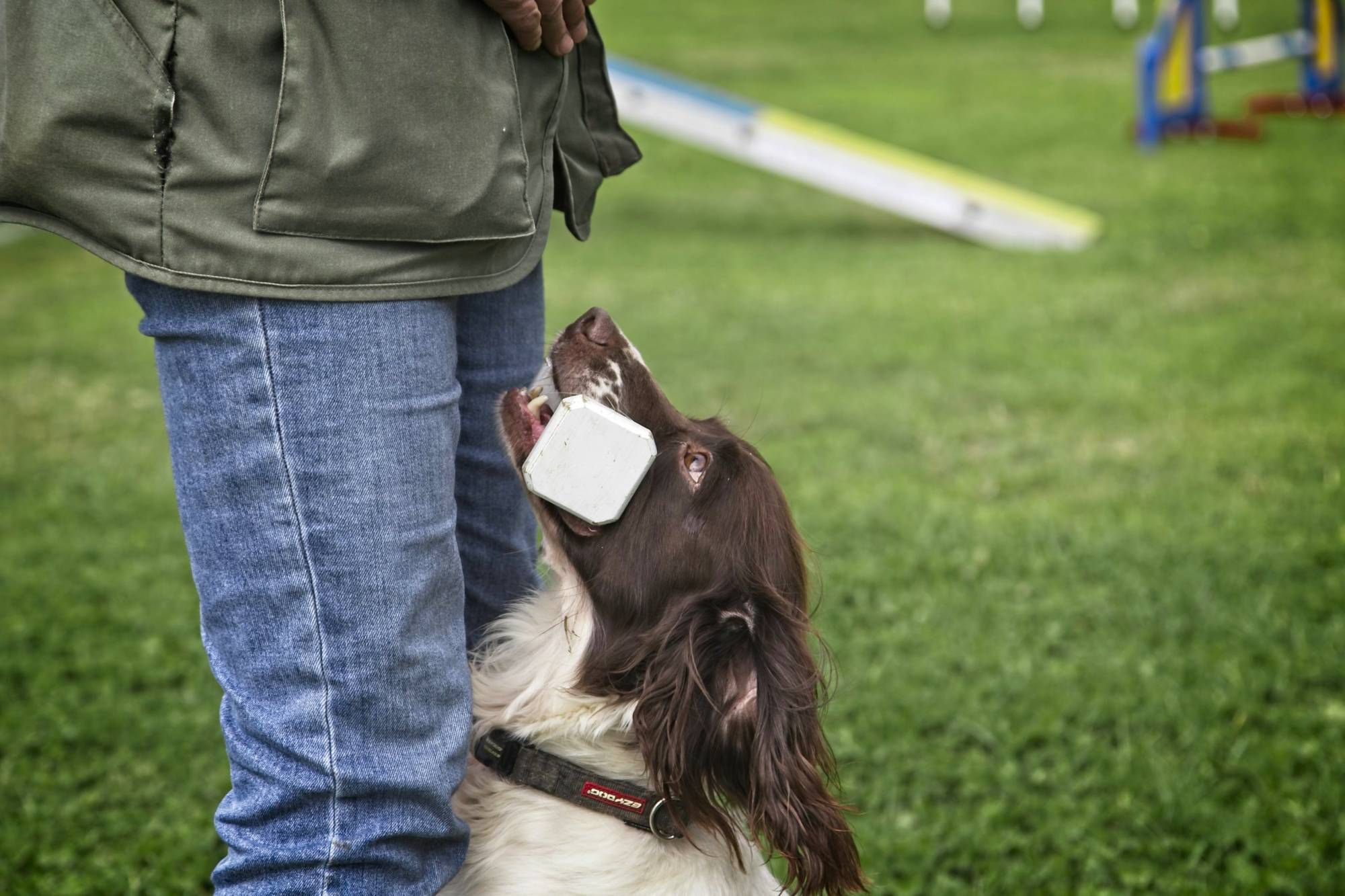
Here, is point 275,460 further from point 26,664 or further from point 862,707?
point 26,664

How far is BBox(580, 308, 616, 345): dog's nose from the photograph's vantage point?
8.50 ft

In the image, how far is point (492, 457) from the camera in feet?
8.18

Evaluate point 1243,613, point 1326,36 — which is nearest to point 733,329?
point 1243,613

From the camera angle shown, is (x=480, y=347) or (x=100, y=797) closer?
(x=480, y=347)

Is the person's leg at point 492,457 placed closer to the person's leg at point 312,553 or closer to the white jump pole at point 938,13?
the person's leg at point 312,553

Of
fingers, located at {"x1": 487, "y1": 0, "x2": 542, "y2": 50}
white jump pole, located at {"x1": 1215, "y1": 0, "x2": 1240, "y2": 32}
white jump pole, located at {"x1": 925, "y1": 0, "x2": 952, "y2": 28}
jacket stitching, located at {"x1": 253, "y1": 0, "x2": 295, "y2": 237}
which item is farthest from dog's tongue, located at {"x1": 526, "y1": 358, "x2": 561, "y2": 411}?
white jump pole, located at {"x1": 925, "y1": 0, "x2": 952, "y2": 28}

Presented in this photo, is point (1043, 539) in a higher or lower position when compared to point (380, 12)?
lower

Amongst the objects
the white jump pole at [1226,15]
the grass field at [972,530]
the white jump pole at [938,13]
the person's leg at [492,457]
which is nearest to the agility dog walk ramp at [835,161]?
the grass field at [972,530]

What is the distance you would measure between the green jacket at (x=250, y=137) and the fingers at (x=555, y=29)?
0.16 m

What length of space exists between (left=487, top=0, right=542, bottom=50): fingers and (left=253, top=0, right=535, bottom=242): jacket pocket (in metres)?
0.03

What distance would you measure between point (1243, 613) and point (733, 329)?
4.36 meters

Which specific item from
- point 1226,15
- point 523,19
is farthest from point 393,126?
point 1226,15

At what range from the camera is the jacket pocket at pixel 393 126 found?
1.71m

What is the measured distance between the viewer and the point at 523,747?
2438 millimetres
